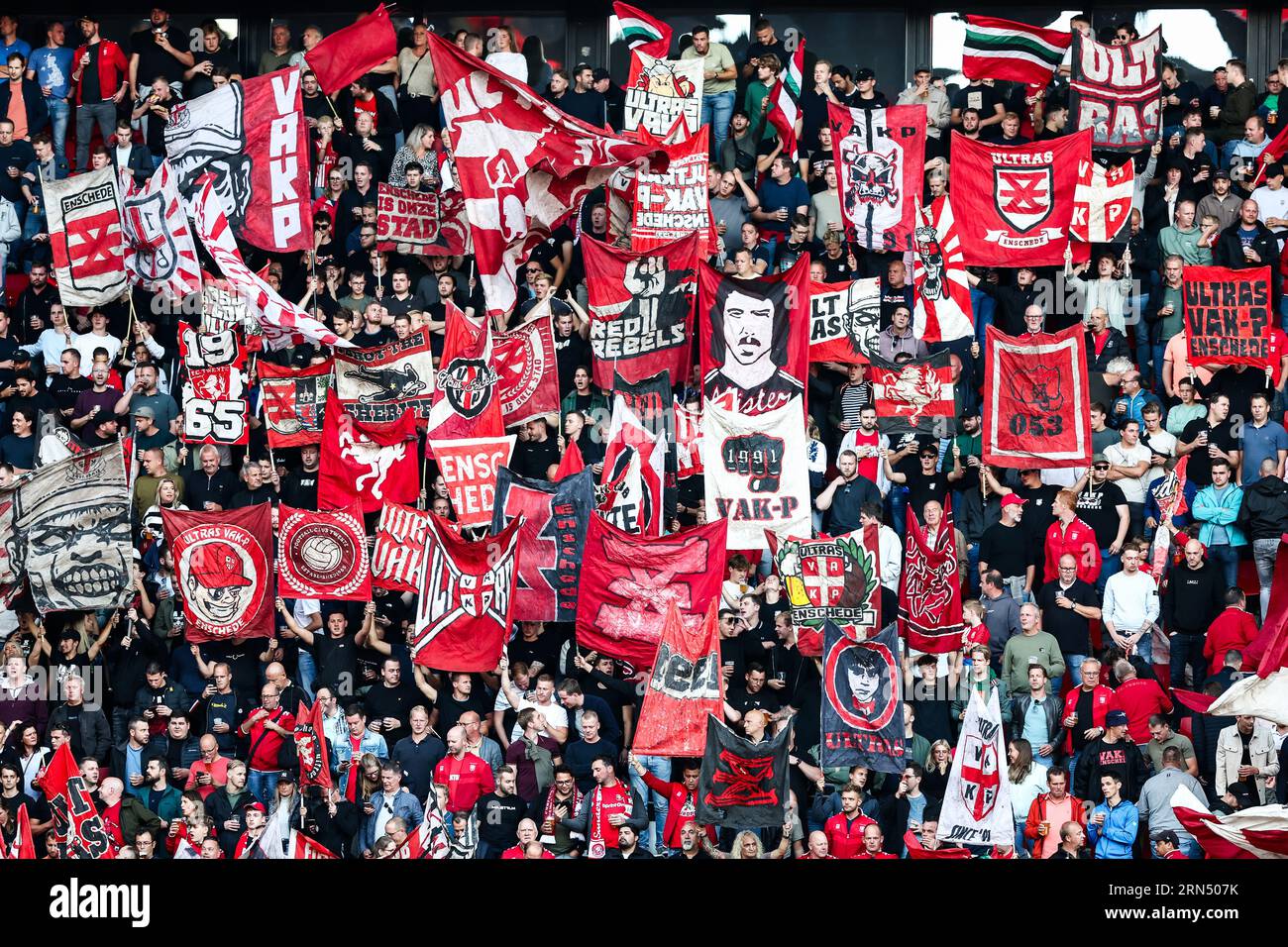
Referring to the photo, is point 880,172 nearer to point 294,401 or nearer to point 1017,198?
point 1017,198

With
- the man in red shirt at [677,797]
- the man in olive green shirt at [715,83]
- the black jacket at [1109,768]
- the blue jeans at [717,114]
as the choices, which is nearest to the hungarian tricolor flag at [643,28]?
the man in olive green shirt at [715,83]

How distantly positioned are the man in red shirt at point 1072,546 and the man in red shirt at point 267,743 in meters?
6.66

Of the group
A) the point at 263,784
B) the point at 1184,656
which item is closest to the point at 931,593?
the point at 1184,656

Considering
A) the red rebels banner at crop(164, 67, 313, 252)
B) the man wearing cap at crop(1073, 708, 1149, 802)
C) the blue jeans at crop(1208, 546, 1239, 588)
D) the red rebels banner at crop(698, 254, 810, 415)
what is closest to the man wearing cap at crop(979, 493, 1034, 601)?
the blue jeans at crop(1208, 546, 1239, 588)

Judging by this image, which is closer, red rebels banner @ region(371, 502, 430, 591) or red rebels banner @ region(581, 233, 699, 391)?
red rebels banner @ region(371, 502, 430, 591)

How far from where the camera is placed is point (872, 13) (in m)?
27.3

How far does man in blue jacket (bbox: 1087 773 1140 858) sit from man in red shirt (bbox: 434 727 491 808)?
190 inches

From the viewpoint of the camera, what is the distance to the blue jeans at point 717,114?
24.4 meters

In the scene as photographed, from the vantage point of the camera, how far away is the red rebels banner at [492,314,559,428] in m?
22.1

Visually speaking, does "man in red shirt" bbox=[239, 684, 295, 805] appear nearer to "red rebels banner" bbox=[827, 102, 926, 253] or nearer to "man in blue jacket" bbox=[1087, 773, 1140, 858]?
"man in blue jacket" bbox=[1087, 773, 1140, 858]

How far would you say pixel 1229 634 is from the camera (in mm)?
20094

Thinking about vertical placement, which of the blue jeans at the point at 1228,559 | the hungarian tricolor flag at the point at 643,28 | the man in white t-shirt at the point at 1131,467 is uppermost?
the hungarian tricolor flag at the point at 643,28

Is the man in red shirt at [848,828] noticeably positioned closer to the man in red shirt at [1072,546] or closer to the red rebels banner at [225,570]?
the man in red shirt at [1072,546]
